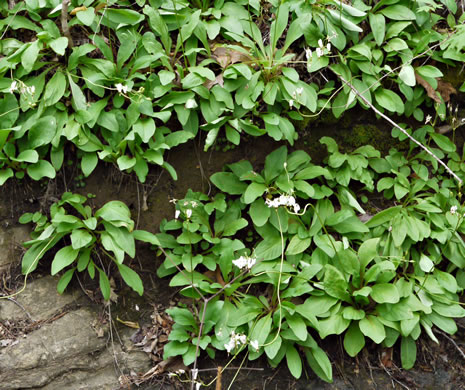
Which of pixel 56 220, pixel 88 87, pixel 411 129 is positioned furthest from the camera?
pixel 411 129

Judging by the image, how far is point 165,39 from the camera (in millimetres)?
3553

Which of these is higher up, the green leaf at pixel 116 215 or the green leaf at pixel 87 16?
the green leaf at pixel 87 16

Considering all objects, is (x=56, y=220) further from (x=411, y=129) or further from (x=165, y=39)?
(x=411, y=129)

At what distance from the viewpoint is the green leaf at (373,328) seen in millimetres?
3246

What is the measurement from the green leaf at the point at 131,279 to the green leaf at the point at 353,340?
61.8 inches

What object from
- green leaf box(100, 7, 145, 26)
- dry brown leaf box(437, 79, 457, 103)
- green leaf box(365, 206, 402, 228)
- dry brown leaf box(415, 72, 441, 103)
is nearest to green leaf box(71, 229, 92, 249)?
green leaf box(100, 7, 145, 26)

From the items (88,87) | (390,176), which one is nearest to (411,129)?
(390,176)

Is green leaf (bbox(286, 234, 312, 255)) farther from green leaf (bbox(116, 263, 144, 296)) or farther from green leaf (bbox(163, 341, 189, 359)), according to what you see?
green leaf (bbox(116, 263, 144, 296))

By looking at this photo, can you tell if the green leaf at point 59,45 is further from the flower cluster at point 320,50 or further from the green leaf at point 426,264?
the green leaf at point 426,264

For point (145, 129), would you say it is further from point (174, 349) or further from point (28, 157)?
point (174, 349)

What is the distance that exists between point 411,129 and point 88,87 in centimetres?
268

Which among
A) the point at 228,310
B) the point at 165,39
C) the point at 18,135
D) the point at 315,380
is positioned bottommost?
the point at 315,380

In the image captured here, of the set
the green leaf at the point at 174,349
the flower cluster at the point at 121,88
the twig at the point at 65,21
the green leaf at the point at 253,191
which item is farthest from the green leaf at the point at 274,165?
the twig at the point at 65,21

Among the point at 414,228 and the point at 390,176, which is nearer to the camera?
the point at 414,228
